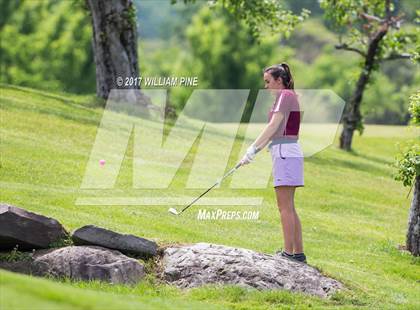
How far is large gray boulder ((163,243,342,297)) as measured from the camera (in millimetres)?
12570

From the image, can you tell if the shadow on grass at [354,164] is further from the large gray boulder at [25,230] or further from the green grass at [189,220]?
the large gray boulder at [25,230]

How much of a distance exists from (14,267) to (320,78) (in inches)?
4896

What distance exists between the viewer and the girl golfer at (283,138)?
12875 mm

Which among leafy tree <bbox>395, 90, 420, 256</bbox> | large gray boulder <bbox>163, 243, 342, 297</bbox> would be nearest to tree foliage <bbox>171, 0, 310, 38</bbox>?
leafy tree <bbox>395, 90, 420, 256</bbox>

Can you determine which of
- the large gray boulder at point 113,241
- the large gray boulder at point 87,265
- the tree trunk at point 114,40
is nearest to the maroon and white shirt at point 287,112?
the large gray boulder at point 113,241

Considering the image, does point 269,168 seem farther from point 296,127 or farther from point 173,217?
point 296,127

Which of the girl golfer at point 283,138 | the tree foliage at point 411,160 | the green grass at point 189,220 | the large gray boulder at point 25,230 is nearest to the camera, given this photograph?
the green grass at point 189,220

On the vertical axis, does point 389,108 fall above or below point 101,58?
below

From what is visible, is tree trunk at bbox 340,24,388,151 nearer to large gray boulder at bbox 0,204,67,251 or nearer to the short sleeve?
the short sleeve

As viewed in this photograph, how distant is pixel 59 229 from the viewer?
1311cm

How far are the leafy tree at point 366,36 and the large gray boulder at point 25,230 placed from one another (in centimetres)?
2242

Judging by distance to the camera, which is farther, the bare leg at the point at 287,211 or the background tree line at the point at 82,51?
the background tree line at the point at 82,51

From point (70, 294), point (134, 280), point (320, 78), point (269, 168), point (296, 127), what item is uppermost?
point (296, 127)

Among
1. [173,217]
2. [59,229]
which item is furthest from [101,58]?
[59,229]
